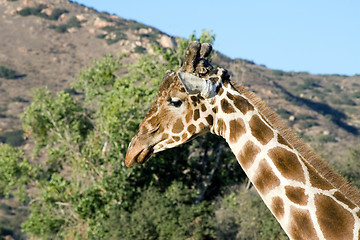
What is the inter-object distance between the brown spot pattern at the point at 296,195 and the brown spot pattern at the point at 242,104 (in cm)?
79

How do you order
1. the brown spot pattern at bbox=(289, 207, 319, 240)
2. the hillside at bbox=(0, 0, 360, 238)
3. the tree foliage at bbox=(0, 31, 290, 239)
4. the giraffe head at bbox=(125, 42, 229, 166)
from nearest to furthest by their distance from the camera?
the brown spot pattern at bbox=(289, 207, 319, 240) < the giraffe head at bbox=(125, 42, 229, 166) < the tree foliage at bbox=(0, 31, 290, 239) < the hillside at bbox=(0, 0, 360, 238)

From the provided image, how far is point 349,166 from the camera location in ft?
92.2

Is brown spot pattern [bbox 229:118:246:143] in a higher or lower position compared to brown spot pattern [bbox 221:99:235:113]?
lower

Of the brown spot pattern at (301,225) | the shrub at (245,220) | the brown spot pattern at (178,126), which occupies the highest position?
the brown spot pattern at (178,126)

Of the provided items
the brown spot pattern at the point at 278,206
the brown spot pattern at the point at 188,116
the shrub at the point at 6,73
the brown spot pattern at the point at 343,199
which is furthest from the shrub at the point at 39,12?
the brown spot pattern at the point at 343,199

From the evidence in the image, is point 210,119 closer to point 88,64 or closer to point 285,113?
point 285,113

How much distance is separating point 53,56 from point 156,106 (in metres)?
76.0

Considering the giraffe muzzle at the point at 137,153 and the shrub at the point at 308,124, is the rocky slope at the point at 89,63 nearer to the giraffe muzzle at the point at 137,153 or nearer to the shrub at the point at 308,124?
the shrub at the point at 308,124

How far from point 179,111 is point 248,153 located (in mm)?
779

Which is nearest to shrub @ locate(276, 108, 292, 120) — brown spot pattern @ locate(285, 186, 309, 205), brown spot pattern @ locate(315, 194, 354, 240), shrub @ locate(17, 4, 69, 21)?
shrub @ locate(17, 4, 69, 21)

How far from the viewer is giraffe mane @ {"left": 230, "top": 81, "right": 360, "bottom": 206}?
14.9 feet

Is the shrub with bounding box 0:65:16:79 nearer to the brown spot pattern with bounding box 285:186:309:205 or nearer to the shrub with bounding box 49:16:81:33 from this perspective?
the shrub with bounding box 49:16:81:33

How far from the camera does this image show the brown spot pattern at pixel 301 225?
14.5ft

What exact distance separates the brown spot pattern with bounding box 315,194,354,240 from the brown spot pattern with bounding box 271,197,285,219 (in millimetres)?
299
